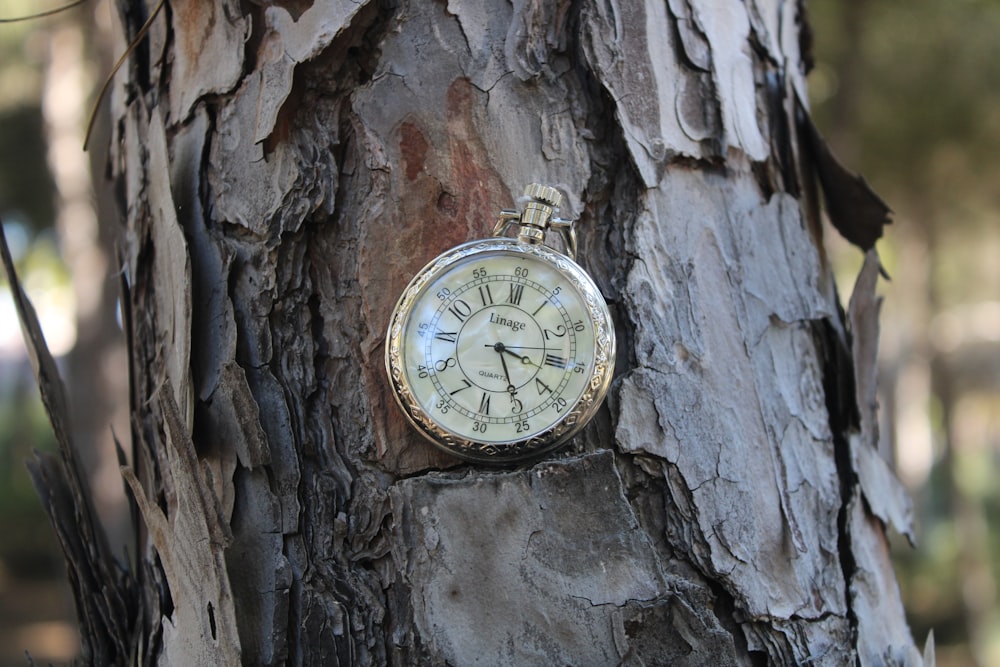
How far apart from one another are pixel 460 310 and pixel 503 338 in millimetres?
90

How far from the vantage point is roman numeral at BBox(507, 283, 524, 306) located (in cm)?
144

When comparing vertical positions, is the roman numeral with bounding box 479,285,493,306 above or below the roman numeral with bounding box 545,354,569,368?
above

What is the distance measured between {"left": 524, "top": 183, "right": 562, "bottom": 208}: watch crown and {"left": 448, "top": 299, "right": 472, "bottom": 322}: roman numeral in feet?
0.73

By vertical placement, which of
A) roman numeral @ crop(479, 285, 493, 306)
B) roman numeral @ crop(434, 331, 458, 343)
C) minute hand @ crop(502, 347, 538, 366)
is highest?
roman numeral @ crop(479, 285, 493, 306)

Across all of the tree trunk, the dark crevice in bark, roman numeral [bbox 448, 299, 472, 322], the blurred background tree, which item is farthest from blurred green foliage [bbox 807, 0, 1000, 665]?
the blurred background tree

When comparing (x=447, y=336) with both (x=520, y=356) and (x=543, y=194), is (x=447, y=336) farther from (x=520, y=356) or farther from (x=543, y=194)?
(x=543, y=194)

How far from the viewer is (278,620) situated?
1.37 meters

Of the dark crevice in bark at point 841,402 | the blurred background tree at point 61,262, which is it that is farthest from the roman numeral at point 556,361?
the blurred background tree at point 61,262

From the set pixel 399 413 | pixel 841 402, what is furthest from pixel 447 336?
pixel 841 402

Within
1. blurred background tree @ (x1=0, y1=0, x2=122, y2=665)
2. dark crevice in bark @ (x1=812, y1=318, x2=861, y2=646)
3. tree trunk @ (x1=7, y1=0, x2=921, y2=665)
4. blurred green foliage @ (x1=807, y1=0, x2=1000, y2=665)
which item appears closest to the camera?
tree trunk @ (x1=7, y1=0, x2=921, y2=665)

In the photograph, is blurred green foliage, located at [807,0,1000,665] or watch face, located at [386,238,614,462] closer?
watch face, located at [386,238,614,462]

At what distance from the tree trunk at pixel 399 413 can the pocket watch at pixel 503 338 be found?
0.06 m

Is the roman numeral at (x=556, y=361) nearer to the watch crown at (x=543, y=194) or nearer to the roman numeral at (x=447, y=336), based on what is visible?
the roman numeral at (x=447, y=336)

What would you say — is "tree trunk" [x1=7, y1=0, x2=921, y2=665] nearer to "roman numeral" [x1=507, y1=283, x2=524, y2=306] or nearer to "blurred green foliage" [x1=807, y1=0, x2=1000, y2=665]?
"roman numeral" [x1=507, y1=283, x2=524, y2=306]
